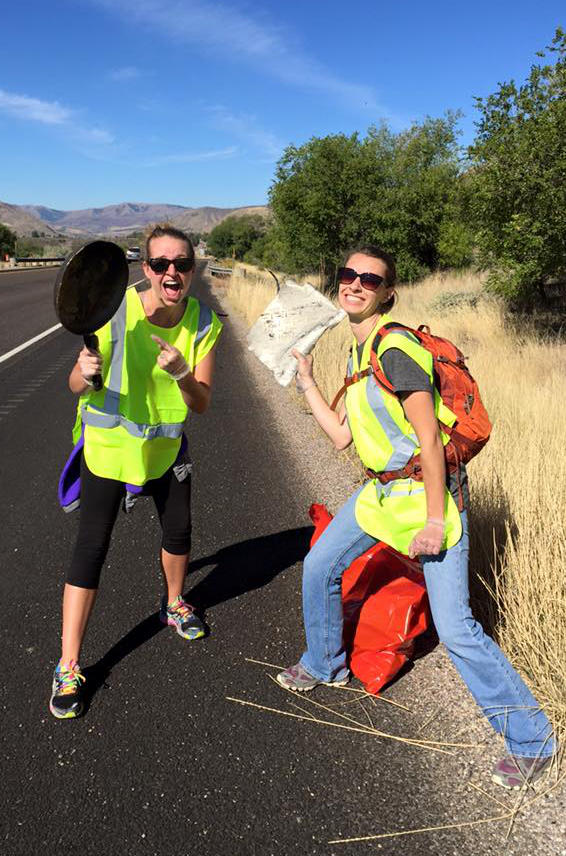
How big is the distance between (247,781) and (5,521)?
2.97 meters

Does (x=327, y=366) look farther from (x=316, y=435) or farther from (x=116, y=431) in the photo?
(x=116, y=431)

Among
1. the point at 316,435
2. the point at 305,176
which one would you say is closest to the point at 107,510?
the point at 316,435

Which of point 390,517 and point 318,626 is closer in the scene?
point 390,517

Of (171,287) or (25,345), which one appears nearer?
(171,287)

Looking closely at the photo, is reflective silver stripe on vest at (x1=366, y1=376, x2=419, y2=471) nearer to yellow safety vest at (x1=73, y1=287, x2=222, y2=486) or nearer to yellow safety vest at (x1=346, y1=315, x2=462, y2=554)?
yellow safety vest at (x1=346, y1=315, x2=462, y2=554)

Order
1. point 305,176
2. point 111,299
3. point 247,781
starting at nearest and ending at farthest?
point 247,781
point 111,299
point 305,176

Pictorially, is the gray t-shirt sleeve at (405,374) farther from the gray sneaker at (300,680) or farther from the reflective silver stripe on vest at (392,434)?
the gray sneaker at (300,680)

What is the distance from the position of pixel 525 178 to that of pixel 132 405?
393 inches

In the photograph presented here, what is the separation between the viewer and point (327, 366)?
8555mm

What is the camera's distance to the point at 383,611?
277 centimetres

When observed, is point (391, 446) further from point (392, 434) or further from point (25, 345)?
point (25, 345)

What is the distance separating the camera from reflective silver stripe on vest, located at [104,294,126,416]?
2.55 m

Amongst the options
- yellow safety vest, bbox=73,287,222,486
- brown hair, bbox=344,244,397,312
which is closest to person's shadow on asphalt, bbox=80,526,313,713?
yellow safety vest, bbox=73,287,222,486

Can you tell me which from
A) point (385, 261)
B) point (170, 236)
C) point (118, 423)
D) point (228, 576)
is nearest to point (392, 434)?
point (385, 261)
